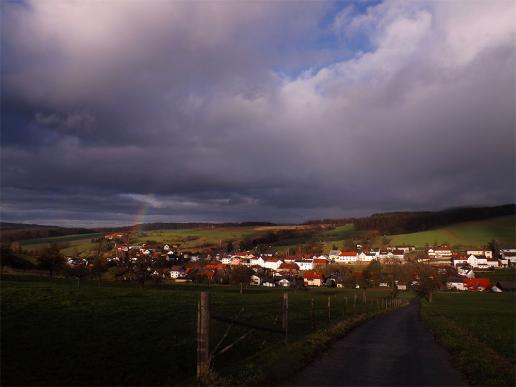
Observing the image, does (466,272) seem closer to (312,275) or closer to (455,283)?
(455,283)

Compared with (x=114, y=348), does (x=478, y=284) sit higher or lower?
lower

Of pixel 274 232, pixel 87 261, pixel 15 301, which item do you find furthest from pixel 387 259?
pixel 15 301

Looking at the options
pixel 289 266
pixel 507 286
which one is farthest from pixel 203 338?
pixel 289 266

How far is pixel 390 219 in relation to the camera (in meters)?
167

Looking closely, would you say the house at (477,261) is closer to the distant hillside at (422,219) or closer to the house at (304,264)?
the distant hillside at (422,219)

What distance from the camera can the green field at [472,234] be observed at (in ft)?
458

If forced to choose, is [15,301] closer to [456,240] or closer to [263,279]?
[263,279]

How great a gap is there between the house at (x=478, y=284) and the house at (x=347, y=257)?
4096 cm

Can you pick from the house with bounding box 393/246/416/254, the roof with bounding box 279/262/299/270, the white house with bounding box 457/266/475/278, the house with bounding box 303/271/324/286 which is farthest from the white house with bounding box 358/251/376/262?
the white house with bounding box 457/266/475/278

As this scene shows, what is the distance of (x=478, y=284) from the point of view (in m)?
126

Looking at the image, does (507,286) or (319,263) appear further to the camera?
(319,263)

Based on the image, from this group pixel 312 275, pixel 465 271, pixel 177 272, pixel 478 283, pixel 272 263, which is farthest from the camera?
pixel 272 263

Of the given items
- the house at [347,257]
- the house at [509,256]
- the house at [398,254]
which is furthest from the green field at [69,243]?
the house at [509,256]

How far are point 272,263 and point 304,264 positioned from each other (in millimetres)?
11751
